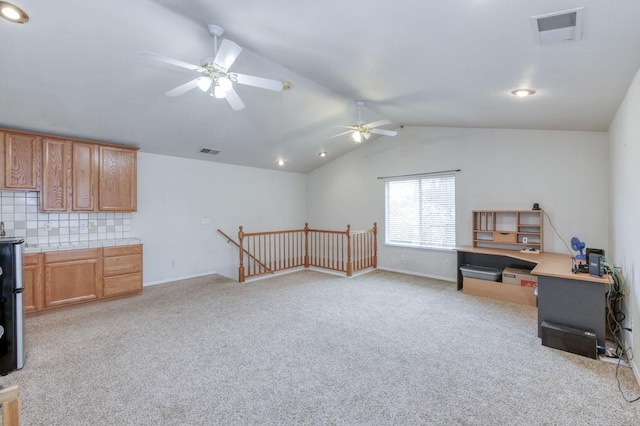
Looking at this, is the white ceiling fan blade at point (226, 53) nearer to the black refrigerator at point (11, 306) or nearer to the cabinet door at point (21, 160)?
the black refrigerator at point (11, 306)

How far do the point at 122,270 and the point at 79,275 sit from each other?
520 millimetres

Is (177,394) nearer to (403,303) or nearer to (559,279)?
(403,303)

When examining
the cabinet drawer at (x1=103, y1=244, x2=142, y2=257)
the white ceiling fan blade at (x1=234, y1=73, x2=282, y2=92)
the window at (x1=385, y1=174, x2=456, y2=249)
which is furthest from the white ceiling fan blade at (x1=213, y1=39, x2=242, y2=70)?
the window at (x1=385, y1=174, x2=456, y2=249)

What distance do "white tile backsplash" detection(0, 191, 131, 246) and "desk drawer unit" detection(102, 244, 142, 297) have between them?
1.72ft

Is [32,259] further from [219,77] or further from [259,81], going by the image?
[259,81]

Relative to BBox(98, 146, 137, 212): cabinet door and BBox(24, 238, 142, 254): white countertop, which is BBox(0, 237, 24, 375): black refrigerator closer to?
BBox(24, 238, 142, 254): white countertop

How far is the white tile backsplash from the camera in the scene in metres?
4.15

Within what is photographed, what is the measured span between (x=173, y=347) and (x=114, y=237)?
2999 millimetres

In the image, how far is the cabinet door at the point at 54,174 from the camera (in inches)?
161

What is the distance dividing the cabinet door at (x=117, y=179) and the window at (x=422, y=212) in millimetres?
4915

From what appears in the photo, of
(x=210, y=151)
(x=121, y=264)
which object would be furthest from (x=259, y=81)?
(x=121, y=264)

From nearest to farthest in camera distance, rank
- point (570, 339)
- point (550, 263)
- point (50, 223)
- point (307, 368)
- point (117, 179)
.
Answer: point (307, 368) → point (570, 339) → point (550, 263) → point (50, 223) → point (117, 179)

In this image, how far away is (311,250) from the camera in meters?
7.81

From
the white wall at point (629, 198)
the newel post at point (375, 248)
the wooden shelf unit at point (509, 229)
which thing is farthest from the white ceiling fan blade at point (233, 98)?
the newel post at point (375, 248)
